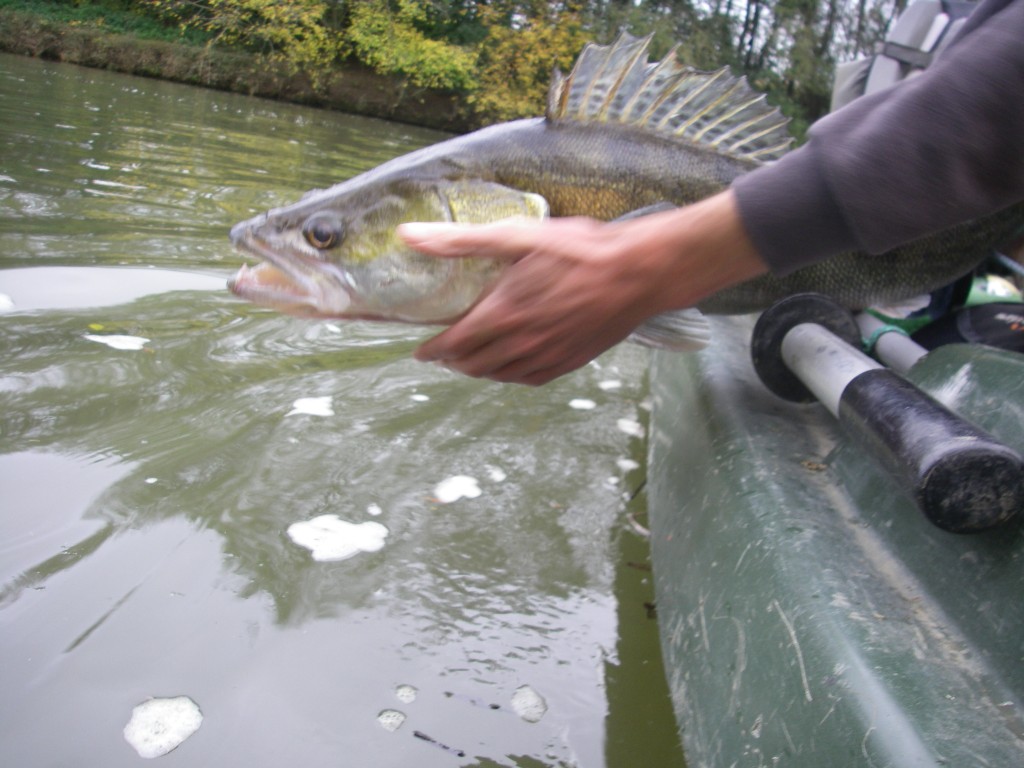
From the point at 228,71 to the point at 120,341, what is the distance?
19.5 metres

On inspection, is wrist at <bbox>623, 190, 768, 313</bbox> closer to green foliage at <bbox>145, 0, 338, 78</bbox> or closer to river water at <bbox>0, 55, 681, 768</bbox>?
river water at <bbox>0, 55, 681, 768</bbox>

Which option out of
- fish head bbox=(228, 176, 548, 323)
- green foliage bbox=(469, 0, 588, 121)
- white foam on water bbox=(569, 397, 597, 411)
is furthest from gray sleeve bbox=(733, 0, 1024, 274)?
green foliage bbox=(469, 0, 588, 121)

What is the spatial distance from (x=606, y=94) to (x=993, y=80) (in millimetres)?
1175

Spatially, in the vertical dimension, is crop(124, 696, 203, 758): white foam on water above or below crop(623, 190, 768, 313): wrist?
below

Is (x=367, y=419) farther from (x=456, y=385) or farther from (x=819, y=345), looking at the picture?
(x=819, y=345)

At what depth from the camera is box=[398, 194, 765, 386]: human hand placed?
48.3 inches

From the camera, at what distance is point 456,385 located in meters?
3.19

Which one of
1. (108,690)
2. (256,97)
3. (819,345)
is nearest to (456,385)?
(819,345)

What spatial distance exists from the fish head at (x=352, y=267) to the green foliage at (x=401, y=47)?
21.2 metres

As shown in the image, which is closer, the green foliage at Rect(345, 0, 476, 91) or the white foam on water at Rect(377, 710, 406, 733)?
the white foam on water at Rect(377, 710, 406, 733)

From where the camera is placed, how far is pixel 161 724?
59.8 inches

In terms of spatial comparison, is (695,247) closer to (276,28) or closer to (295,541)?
(295,541)

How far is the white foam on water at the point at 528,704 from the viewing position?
1.69 metres

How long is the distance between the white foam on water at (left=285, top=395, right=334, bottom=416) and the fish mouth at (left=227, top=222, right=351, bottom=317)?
99cm
